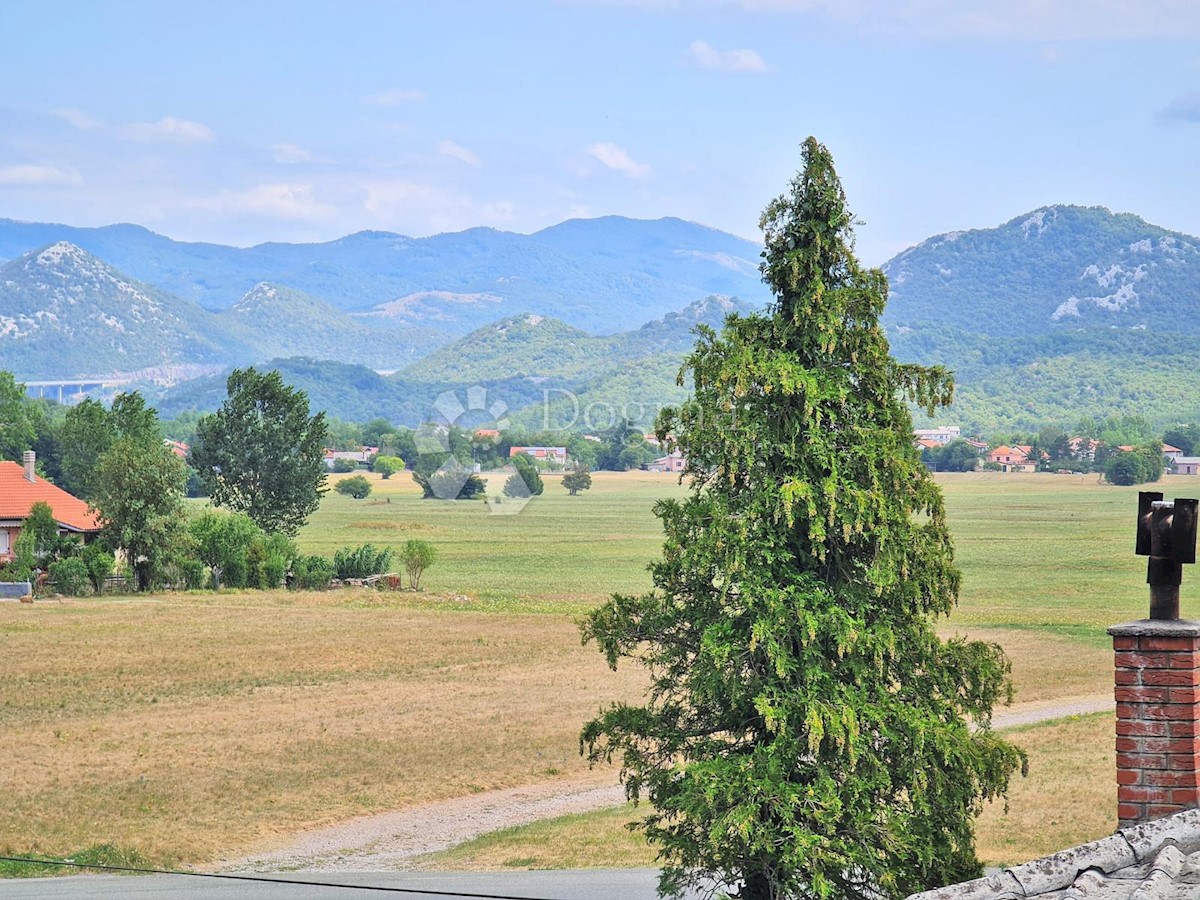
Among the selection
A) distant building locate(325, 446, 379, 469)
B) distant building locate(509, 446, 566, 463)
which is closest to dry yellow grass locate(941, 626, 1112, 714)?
distant building locate(509, 446, 566, 463)

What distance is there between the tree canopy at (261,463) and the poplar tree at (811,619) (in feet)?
204

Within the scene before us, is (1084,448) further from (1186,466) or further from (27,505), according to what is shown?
(27,505)

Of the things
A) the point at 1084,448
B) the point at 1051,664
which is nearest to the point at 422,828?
the point at 1051,664

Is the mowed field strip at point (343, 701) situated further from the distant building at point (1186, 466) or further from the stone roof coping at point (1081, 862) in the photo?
the distant building at point (1186, 466)

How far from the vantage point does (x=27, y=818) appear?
822 inches

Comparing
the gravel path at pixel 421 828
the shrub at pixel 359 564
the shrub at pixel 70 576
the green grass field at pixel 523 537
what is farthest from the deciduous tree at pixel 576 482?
the gravel path at pixel 421 828

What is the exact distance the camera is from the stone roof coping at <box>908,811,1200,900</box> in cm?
730

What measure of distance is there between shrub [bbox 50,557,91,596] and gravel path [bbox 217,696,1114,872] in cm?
3333

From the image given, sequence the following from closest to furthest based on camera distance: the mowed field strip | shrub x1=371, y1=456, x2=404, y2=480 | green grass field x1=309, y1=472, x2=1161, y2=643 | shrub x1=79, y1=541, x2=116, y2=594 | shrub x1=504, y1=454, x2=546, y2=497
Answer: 1. the mowed field strip
2. shrub x1=79, y1=541, x2=116, y2=594
3. green grass field x1=309, y1=472, x2=1161, y2=643
4. shrub x1=504, y1=454, x2=546, y2=497
5. shrub x1=371, y1=456, x2=404, y2=480

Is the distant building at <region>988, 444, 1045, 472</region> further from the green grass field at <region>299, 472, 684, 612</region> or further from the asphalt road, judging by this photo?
the asphalt road

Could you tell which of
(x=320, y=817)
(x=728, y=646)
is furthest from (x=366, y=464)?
(x=728, y=646)

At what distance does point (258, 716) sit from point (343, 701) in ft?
7.66

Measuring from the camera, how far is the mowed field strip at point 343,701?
70.1ft

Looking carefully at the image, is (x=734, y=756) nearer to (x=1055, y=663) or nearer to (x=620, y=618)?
(x=620, y=618)
